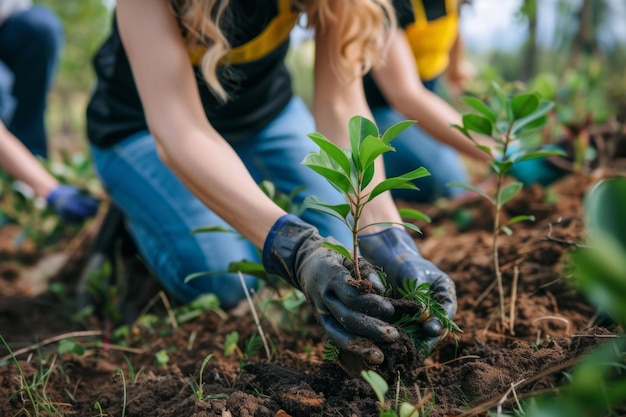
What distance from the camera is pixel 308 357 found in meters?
1.28

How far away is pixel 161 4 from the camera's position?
1374 millimetres

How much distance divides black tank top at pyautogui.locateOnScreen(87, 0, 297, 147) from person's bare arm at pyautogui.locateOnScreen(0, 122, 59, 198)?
352 millimetres

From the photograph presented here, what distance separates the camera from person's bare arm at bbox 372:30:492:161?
6.71 ft

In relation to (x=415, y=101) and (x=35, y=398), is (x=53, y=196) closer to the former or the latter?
(x=35, y=398)

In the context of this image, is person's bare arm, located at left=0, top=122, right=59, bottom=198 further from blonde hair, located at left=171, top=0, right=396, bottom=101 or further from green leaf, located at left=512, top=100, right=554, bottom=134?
green leaf, located at left=512, top=100, right=554, bottom=134

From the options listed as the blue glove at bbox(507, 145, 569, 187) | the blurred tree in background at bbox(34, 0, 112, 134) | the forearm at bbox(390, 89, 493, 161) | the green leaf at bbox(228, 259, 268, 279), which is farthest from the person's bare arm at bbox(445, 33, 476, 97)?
the blurred tree in background at bbox(34, 0, 112, 134)

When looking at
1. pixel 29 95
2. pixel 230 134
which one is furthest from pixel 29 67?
pixel 230 134

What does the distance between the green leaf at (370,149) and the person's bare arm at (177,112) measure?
0.37 m

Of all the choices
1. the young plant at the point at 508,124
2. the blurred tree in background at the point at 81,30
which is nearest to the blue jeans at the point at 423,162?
the young plant at the point at 508,124

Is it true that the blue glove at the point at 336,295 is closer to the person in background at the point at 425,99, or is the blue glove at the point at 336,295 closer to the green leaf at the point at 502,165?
the green leaf at the point at 502,165

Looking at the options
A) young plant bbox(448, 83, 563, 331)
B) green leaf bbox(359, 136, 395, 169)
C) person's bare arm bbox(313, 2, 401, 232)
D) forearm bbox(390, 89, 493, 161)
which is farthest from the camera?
forearm bbox(390, 89, 493, 161)

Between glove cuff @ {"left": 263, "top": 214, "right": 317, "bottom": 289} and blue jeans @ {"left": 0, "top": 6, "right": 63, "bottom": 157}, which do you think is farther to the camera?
blue jeans @ {"left": 0, "top": 6, "right": 63, "bottom": 157}

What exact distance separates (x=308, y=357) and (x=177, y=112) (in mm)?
605

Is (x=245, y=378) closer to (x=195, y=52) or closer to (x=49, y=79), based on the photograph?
(x=195, y=52)
